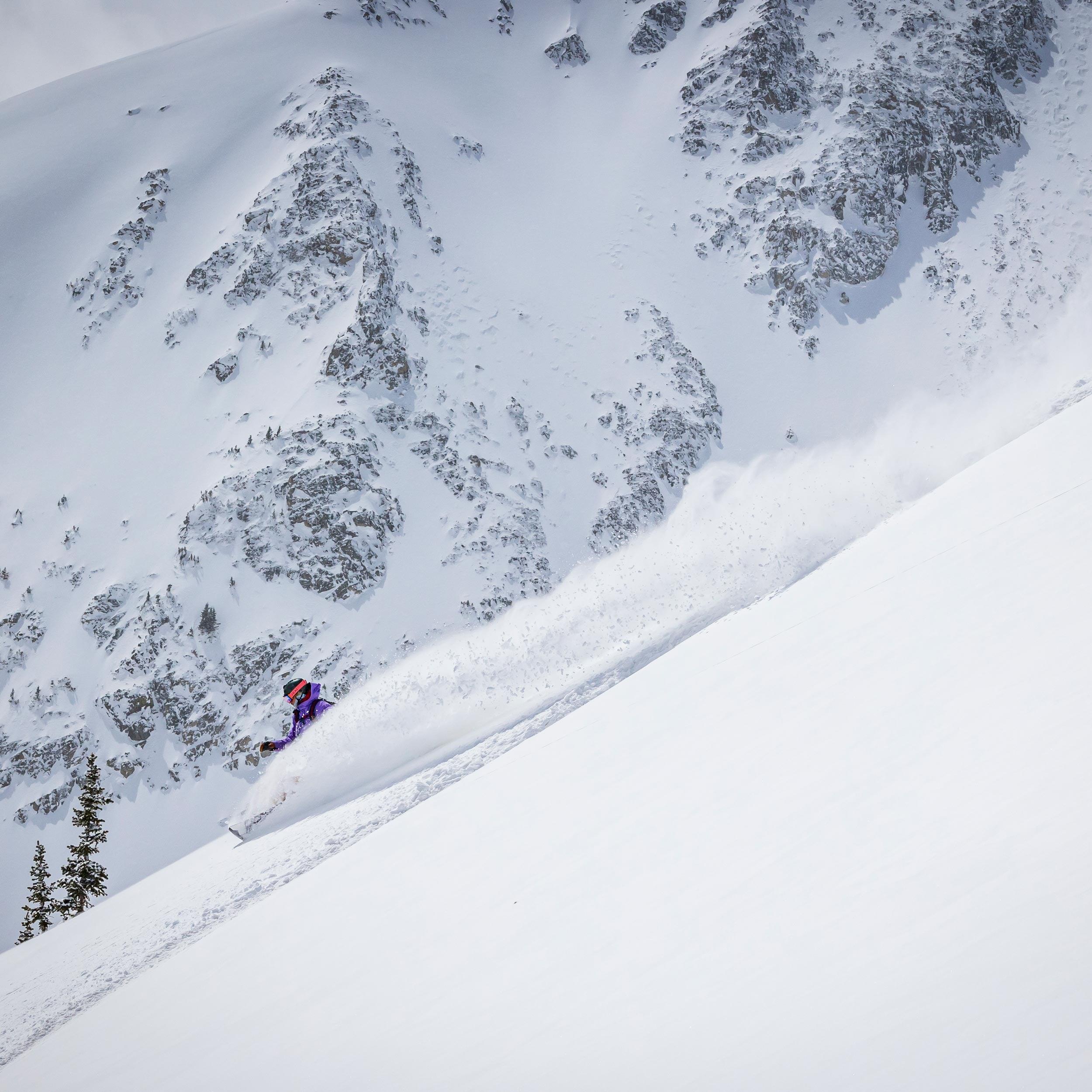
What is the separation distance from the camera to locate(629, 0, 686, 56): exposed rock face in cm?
5028

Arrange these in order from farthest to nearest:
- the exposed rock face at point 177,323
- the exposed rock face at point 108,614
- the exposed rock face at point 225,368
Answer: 1. the exposed rock face at point 177,323
2. the exposed rock face at point 225,368
3. the exposed rock face at point 108,614

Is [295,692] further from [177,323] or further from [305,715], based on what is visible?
[177,323]

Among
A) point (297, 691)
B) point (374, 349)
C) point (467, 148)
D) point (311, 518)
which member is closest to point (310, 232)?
point (374, 349)

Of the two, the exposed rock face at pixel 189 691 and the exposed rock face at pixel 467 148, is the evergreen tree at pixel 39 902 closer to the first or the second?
the exposed rock face at pixel 189 691

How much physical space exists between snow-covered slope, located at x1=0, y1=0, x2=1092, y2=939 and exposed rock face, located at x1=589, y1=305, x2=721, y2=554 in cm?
16

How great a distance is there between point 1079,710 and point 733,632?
190 inches

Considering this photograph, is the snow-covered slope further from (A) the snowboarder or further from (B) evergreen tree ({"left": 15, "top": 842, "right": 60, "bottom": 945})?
(A) the snowboarder

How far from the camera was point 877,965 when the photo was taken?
2287 mm

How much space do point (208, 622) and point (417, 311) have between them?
18232 millimetres

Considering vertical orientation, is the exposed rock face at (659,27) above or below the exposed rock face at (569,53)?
below

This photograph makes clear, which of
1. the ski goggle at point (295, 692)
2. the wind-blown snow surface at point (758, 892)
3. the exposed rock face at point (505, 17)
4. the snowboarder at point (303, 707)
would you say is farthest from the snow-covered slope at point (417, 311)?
the wind-blown snow surface at point (758, 892)

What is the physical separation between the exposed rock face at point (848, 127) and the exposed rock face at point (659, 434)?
687cm

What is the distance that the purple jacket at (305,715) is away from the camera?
48.1ft

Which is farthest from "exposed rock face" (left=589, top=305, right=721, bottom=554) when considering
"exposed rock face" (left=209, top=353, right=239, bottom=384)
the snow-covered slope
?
"exposed rock face" (left=209, top=353, right=239, bottom=384)
